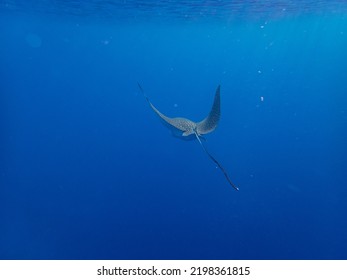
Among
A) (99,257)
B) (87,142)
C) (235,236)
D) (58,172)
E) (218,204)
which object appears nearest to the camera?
(99,257)

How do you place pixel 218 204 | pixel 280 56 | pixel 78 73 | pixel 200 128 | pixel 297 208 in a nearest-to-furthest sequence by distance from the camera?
pixel 200 128
pixel 297 208
pixel 218 204
pixel 280 56
pixel 78 73

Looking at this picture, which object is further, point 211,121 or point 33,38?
point 33,38

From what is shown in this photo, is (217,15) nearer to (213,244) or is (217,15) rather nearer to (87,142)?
(213,244)

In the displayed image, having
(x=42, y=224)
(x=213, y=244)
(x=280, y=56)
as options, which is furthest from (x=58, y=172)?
(x=280, y=56)

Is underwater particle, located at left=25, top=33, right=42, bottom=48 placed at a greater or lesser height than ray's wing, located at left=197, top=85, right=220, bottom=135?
greater

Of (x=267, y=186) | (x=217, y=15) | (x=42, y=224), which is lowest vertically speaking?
(x=42, y=224)

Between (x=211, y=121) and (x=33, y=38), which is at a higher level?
(x=33, y=38)

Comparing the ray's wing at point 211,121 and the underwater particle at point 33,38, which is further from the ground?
the underwater particle at point 33,38

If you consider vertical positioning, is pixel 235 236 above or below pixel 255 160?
below

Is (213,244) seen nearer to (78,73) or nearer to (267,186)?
(267,186)

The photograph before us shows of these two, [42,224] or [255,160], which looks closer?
[42,224]

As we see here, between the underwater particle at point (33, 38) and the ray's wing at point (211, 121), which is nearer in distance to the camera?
the ray's wing at point (211, 121)

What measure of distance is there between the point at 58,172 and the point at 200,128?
18.4 metres

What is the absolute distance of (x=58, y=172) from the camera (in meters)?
22.2
